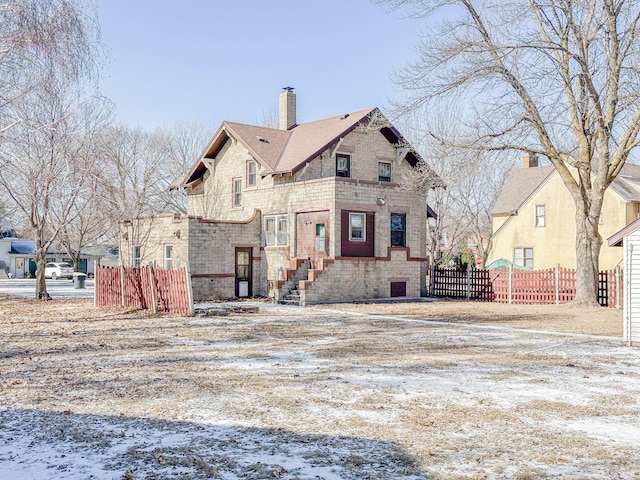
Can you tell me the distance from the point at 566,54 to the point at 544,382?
1860cm

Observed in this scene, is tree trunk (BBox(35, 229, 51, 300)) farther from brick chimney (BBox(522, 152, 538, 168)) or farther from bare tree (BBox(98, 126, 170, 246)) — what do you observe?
brick chimney (BBox(522, 152, 538, 168))

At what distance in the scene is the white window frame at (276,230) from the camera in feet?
94.6

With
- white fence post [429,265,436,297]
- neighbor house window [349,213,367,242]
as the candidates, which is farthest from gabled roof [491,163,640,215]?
neighbor house window [349,213,367,242]

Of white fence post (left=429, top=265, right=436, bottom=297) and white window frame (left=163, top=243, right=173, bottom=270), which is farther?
white fence post (left=429, top=265, right=436, bottom=297)

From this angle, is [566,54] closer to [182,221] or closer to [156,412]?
[182,221]

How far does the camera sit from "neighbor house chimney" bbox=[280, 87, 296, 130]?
35.3 m

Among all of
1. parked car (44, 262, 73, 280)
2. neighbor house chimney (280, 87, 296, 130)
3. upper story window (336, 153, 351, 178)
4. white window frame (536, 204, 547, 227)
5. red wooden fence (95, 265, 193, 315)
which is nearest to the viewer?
red wooden fence (95, 265, 193, 315)

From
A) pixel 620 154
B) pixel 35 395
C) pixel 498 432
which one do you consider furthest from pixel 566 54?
pixel 35 395

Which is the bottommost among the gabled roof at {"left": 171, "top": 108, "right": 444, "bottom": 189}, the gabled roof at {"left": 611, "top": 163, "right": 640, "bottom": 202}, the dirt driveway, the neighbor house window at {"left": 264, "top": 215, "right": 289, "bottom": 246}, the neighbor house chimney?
the dirt driveway

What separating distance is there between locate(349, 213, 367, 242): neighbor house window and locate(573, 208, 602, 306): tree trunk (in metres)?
8.87

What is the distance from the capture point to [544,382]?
9992 millimetres

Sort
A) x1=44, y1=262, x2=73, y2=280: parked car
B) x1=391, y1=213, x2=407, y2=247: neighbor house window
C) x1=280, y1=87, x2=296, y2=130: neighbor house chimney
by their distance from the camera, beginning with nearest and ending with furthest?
x1=391, y1=213, x2=407, y2=247: neighbor house window → x1=280, y1=87, x2=296, y2=130: neighbor house chimney → x1=44, y1=262, x2=73, y2=280: parked car

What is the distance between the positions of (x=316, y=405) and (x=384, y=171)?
23.8 meters

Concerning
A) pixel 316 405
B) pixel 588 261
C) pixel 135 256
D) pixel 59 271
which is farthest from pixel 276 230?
pixel 59 271
